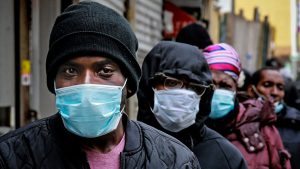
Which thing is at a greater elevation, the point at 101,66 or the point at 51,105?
the point at 101,66

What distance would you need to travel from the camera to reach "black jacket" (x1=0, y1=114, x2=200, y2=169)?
1987mm

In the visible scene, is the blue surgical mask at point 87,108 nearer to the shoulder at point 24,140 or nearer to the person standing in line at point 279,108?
the shoulder at point 24,140

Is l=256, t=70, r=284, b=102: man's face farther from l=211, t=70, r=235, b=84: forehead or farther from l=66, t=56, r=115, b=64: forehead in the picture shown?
l=66, t=56, r=115, b=64: forehead

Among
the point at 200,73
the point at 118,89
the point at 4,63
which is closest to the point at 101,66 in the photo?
the point at 118,89

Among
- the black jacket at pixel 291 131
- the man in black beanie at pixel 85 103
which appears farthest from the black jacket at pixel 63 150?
the black jacket at pixel 291 131

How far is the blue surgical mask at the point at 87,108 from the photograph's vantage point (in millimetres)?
2043

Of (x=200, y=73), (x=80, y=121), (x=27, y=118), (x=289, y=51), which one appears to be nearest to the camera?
(x=80, y=121)

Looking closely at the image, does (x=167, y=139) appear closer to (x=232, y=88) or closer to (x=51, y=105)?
(x=232, y=88)

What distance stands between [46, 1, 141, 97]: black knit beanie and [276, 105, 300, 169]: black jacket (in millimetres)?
2602

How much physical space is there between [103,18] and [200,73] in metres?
1.09

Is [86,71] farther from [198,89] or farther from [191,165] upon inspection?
[198,89]

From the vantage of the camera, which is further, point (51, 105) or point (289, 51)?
point (289, 51)

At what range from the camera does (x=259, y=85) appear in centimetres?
490

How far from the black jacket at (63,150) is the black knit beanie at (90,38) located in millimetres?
205
